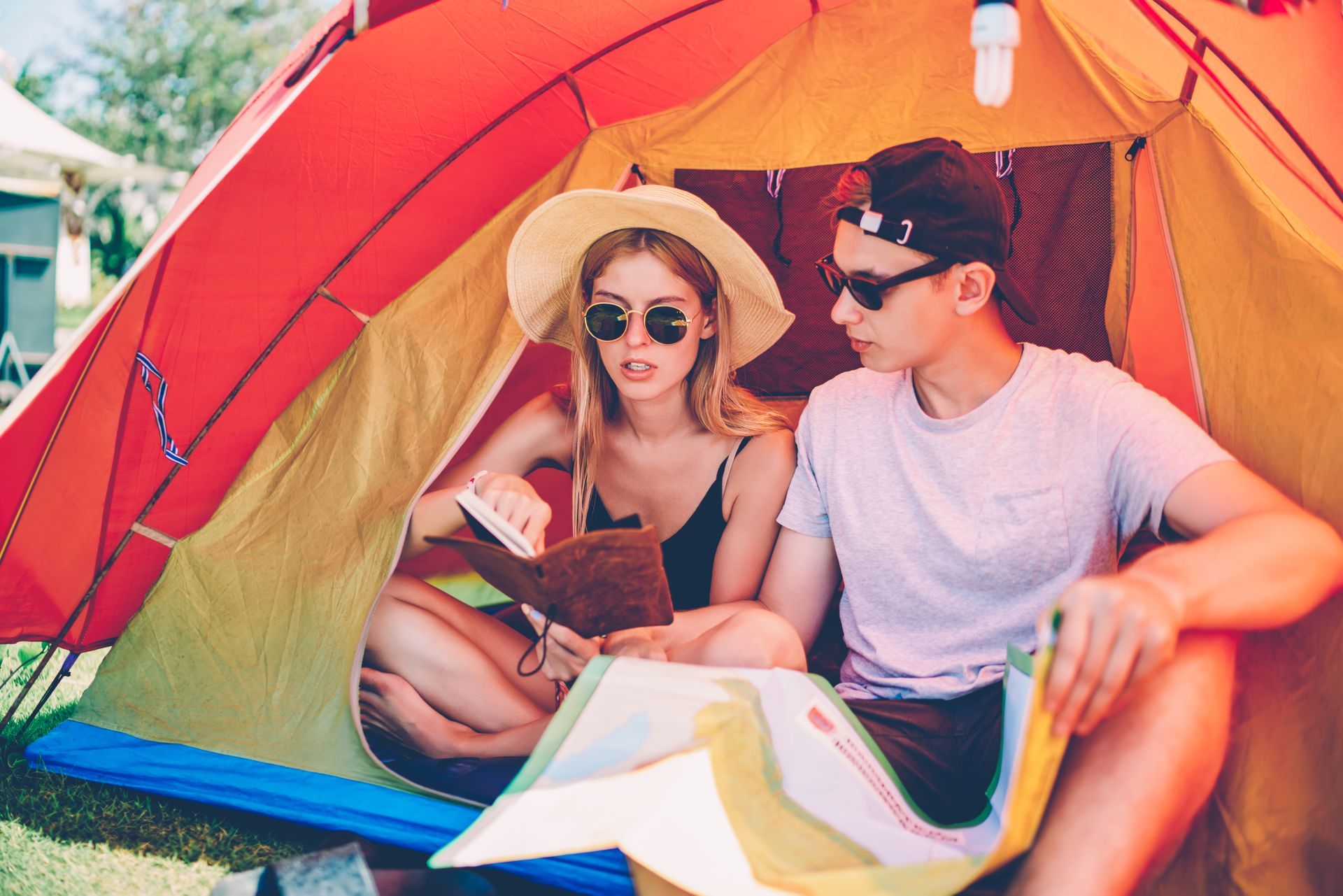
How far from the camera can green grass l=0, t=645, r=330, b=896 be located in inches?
55.1

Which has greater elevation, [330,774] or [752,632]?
[752,632]

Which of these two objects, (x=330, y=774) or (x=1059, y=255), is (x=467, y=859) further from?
(x=1059, y=255)

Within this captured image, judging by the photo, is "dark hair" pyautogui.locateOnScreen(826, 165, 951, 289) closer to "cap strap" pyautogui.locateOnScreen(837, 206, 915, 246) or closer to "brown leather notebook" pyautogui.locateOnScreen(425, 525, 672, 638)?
"cap strap" pyautogui.locateOnScreen(837, 206, 915, 246)

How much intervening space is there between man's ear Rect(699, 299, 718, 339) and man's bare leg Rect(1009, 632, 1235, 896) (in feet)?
3.10

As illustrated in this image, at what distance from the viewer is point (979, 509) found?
1425mm

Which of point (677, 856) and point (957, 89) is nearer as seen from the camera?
point (677, 856)

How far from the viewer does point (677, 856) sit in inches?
43.0

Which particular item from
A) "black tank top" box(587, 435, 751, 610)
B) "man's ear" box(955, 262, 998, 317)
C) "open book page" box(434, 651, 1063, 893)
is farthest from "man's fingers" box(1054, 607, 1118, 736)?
"black tank top" box(587, 435, 751, 610)

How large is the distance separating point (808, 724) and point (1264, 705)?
1.68ft

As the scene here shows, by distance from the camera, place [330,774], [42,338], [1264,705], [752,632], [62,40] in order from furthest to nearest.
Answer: [62,40]
[42,338]
[330,774]
[752,632]
[1264,705]

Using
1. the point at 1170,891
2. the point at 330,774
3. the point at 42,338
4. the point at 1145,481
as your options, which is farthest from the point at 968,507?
the point at 42,338

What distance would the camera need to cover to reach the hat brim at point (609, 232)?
1.66 meters

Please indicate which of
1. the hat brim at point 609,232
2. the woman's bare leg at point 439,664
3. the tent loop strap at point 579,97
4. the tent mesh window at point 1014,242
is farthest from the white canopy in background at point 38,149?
the woman's bare leg at point 439,664

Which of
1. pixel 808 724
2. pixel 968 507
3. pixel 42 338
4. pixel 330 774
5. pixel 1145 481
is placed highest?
pixel 1145 481
